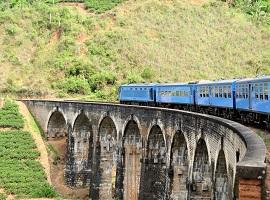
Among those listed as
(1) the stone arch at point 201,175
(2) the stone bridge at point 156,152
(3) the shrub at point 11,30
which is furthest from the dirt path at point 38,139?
(3) the shrub at point 11,30

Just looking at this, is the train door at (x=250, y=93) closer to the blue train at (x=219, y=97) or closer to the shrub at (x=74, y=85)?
the blue train at (x=219, y=97)

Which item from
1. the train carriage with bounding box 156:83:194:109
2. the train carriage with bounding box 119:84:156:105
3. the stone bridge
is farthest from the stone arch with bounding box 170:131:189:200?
the train carriage with bounding box 119:84:156:105

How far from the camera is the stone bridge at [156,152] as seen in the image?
11.5 metres

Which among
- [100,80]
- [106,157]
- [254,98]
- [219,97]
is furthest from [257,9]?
[254,98]

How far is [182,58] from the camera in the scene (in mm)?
69125

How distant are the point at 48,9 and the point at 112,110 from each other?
48.9 meters

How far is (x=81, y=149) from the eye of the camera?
39.0 meters

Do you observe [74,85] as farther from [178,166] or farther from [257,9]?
[178,166]

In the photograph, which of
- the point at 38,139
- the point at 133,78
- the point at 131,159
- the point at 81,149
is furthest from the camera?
the point at 133,78

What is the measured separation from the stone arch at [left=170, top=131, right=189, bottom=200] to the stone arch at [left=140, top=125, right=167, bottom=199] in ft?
9.71

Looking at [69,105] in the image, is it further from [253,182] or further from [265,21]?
[265,21]

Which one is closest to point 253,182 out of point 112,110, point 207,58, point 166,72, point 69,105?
point 112,110

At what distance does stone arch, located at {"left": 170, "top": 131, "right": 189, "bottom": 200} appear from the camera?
2145 cm

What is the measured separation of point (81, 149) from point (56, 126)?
26.2 ft
